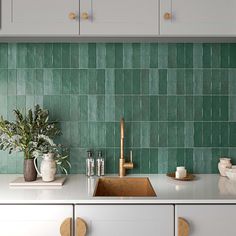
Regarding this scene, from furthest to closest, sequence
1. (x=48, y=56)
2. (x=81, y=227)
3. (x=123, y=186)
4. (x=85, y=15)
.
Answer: (x=48, y=56), (x=123, y=186), (x=85, y=15), (x=81, y=227)

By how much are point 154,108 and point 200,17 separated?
70 centimetres

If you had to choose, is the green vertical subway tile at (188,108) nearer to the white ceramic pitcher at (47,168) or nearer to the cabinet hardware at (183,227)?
the cabinet hardware at (183,227)

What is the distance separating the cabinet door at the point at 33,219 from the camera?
1687 mm

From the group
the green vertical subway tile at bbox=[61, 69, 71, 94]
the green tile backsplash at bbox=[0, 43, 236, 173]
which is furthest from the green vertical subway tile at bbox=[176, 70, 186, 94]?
the green vertical subway tile at bbox=[61, 69, 71, 94]

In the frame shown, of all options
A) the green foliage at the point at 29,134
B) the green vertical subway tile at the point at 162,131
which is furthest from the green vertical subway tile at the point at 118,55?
the green foliage at the point at 29,134

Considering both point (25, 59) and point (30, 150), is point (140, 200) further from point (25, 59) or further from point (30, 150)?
point (25, 59)

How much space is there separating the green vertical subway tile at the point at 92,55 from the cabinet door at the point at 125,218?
1.07m

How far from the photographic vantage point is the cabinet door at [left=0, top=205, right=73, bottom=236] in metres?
1.69

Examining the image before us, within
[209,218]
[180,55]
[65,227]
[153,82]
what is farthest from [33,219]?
[180,55]

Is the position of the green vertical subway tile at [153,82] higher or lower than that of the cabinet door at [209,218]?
higher

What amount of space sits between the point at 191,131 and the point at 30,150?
1126mm

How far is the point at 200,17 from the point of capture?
2.01 metres

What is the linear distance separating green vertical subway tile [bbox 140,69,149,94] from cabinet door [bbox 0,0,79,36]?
0.60 m

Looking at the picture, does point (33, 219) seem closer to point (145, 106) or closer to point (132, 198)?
point (132, 198)
